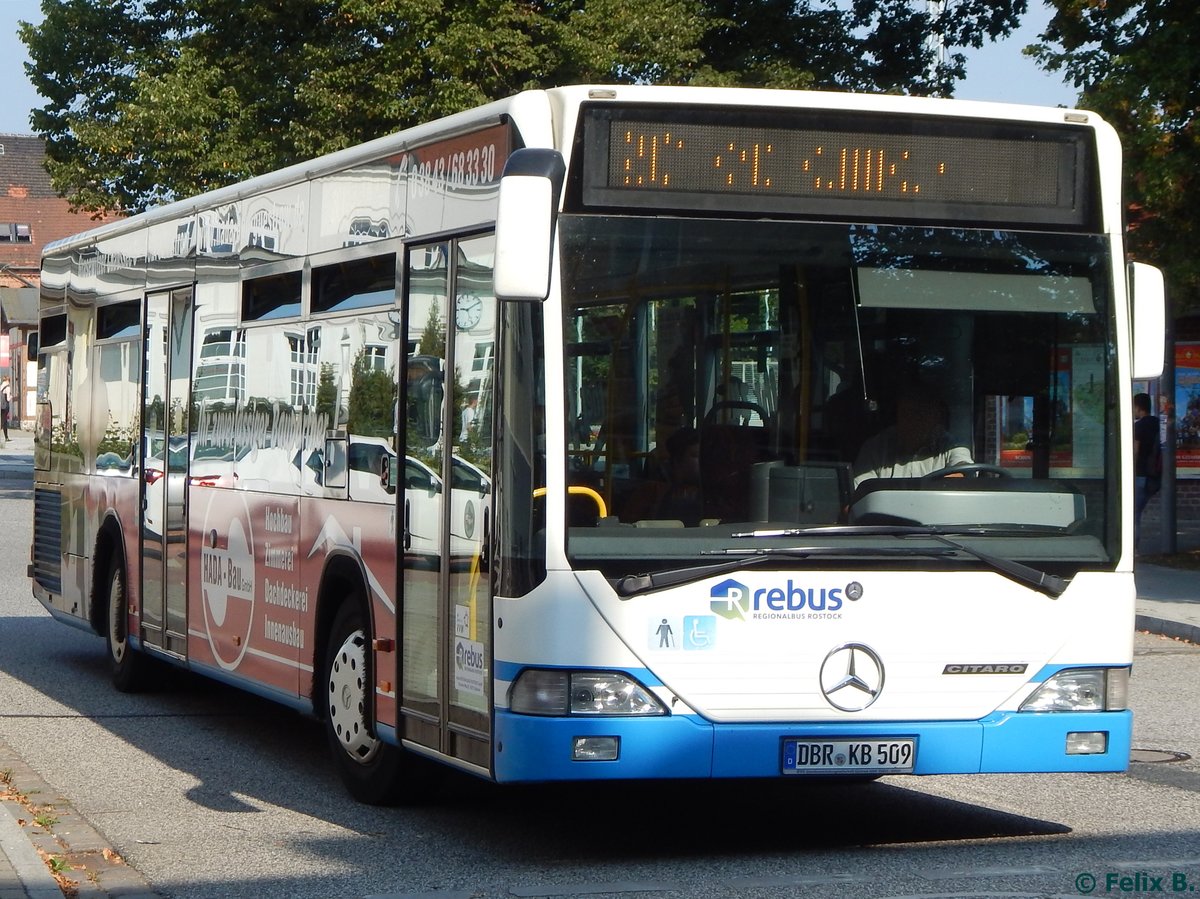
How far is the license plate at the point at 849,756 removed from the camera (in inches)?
262

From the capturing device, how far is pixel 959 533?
6.83 meters

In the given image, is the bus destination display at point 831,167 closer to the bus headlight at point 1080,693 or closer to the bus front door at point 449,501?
the bus front door at point 449,501

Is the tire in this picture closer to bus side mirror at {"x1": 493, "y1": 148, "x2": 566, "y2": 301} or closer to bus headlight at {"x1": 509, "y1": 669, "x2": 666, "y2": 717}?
bus headlight at {"x1": 509, "y1": 669, "x2": 666, "y2": 717}

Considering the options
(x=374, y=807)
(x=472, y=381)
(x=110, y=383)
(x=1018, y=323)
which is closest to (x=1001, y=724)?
(x=1018, y=323)

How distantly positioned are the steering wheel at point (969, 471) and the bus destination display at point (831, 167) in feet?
3.00

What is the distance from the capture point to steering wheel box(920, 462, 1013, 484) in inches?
269

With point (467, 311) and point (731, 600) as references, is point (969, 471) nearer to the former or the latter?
point (731, 600)

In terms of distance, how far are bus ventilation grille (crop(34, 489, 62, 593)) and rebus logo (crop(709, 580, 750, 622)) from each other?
8.13 metres

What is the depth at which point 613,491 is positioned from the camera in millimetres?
6543

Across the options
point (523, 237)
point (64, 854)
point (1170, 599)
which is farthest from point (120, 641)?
point (1170, 599)

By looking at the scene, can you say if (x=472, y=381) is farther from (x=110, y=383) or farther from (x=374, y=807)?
(x=110, y=383)

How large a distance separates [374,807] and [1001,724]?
2.80 meters

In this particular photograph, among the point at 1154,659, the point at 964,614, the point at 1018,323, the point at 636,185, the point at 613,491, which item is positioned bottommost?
the point at 1154,659

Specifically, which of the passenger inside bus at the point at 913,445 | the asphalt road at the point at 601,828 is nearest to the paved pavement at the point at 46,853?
the asphalt road at the point at 601,828
